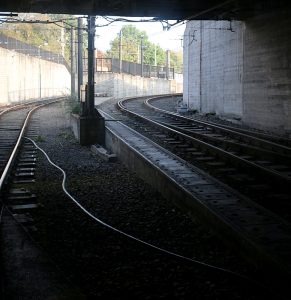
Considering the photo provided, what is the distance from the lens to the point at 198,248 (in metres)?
5.65

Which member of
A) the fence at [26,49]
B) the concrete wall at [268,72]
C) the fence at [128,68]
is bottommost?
the concrete wall at [268,72]

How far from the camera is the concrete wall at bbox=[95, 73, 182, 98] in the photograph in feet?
203

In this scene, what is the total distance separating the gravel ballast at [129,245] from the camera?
453cm

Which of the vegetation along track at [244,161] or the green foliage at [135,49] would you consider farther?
the green foliage at [135,49]

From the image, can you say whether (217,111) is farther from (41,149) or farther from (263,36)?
(41,149)

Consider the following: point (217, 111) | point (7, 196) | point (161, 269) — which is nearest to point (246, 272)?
point (161, 269)

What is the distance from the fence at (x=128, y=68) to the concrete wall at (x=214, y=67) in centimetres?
3551

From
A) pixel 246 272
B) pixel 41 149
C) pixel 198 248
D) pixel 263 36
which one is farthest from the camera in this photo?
pixel 263 36

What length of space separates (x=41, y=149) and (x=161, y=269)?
9844mm

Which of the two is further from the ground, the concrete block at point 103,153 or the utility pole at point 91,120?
the utility pole at point 91,120

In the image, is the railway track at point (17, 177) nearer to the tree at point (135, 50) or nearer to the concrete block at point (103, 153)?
the concrete block at point (103, 153)

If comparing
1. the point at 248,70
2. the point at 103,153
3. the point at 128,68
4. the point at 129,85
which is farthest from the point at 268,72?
the point at 128,68

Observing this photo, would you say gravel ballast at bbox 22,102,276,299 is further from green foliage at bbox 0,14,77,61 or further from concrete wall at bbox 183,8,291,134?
green foliage at bbox 0,14,77,61

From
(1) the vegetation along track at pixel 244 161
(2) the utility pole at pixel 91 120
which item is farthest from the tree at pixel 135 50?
(1) the vegetation along track at pixel 244 161
